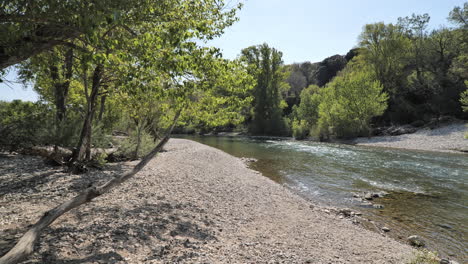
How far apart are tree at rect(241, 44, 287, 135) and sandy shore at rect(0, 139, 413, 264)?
153 ft

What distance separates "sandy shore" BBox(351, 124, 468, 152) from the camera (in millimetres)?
29328

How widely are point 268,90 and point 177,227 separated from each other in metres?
51.1

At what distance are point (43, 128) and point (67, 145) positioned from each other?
4.38 ft

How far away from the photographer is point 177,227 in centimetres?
571

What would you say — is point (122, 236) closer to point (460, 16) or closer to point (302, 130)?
point (302, 130)

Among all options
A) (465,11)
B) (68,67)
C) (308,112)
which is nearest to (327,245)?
(68,67)

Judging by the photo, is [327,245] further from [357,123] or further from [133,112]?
[357,123]

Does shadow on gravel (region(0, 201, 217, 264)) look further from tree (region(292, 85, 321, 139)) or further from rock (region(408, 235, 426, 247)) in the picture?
tree (region(292, 85, 321, 139))

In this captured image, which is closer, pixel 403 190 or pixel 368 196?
pixel 368 196

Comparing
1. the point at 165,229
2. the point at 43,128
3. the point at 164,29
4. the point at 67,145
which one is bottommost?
the point at 165,229

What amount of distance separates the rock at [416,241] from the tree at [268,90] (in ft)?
159

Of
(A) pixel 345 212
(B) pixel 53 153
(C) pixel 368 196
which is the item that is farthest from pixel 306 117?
(B) pixel 53 153

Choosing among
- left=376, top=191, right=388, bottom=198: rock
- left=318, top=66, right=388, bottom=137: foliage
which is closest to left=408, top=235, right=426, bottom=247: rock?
left=376, top=191, right=388, bottom=198: rock

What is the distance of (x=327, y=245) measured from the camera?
A: 224 inches
